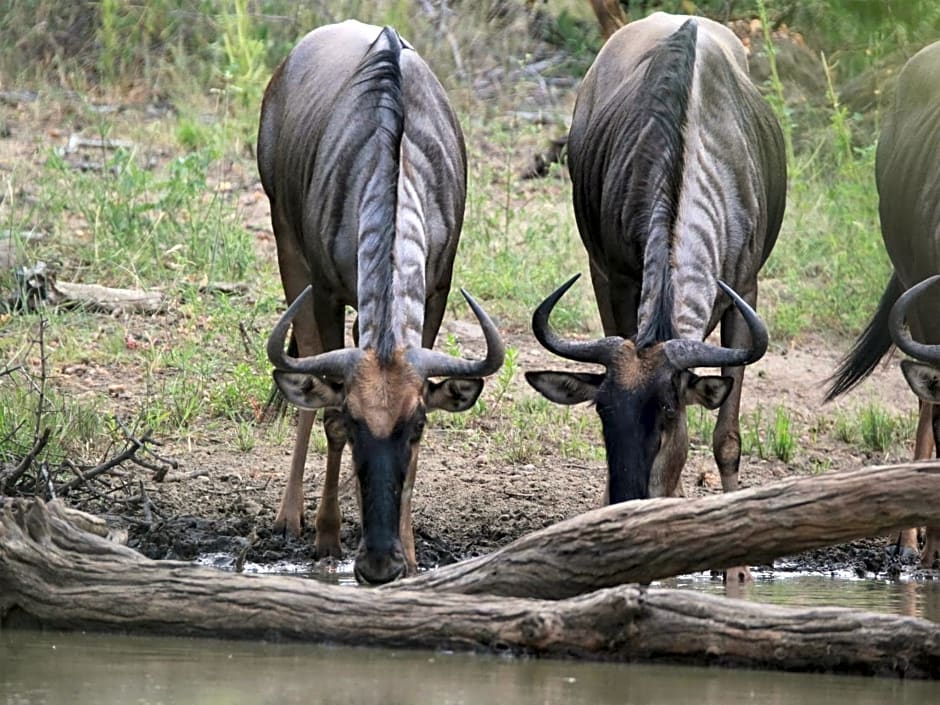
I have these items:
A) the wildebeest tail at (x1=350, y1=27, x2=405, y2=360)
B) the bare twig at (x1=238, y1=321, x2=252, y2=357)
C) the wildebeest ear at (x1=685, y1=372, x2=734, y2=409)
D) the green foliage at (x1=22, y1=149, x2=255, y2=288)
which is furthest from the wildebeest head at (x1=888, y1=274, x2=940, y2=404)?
the green foliage at (x1=22, y1=149, x2=255, y2=288)

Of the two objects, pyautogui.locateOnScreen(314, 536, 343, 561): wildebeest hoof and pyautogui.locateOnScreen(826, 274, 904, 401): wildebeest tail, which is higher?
pyautogui.locateOnScreen(826, 274, 904, 401): wildebeest tail

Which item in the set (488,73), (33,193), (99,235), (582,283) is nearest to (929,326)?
(582,283)

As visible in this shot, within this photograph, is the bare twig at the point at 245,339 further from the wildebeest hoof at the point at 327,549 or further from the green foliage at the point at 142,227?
the wildebeest hoof at the point at 327,549

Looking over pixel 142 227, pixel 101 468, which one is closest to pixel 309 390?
pixel 101 468

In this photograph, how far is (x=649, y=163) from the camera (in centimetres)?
698

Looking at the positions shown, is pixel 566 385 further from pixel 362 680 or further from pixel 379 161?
pixel 362 680

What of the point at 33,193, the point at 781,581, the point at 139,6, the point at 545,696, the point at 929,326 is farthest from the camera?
the point at 139,6

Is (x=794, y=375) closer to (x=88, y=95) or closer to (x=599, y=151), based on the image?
(x=599, y=151)

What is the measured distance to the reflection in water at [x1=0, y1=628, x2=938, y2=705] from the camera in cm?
453

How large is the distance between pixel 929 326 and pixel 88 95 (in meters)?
7.61

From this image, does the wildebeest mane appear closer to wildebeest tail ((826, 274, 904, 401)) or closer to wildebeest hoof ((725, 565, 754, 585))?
wildebeest hoof ((725, 565, 754, 585))

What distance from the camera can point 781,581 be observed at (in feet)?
21.8

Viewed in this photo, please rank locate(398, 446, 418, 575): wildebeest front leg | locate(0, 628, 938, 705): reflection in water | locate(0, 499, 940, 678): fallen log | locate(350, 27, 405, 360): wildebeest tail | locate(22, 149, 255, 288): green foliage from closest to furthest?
locate(0, 628, 938, 705): reflection in water < locate(0, 499, 940, 678): fallen log < locate(398, 446, 418, 575): wildebeest front leg < locate(350, 27, 405, 360): wildebeest tail < locate(22, 149, 255, 288): green foliage

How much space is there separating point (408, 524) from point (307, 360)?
677 mm
